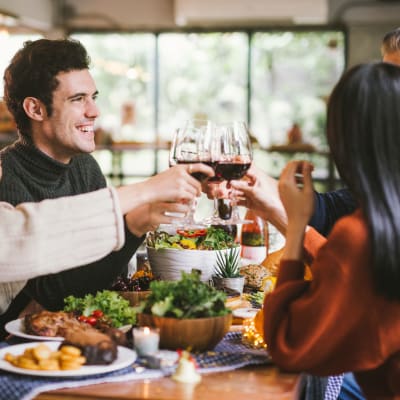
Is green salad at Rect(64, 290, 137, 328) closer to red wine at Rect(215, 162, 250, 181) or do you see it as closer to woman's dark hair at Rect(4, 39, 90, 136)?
red wine at Rect(215, 162, 250, 181)

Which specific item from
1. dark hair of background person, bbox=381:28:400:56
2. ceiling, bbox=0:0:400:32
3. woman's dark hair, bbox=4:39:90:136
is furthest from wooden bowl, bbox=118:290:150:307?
ceiling, bbox=0:0:400:32

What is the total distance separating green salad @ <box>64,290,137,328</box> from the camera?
1.91 meters

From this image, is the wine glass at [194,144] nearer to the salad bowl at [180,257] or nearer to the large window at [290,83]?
the salad bowl at [180,257]

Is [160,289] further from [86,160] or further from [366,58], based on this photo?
[366,58]

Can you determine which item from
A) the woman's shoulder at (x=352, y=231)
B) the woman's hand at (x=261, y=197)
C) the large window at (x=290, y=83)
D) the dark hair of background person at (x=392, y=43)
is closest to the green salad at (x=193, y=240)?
the woman's hand at (x=261, y=197)

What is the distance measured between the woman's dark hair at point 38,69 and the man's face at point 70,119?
27 mm

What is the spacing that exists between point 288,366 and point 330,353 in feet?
0.29

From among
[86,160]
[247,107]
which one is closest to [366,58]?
[247,107]

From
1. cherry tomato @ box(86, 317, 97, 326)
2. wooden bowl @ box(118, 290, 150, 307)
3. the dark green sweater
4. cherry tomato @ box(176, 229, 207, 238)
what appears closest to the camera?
cherry tomato @ box(86, 317, 97, 326)

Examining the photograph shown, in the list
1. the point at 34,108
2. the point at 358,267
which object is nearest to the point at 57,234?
the point at 358,267

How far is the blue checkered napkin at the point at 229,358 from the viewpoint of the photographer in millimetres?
1630

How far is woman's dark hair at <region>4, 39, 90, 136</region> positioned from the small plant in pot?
0.92m

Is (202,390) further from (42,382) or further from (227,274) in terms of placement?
(227,274)

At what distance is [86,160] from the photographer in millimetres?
3070
